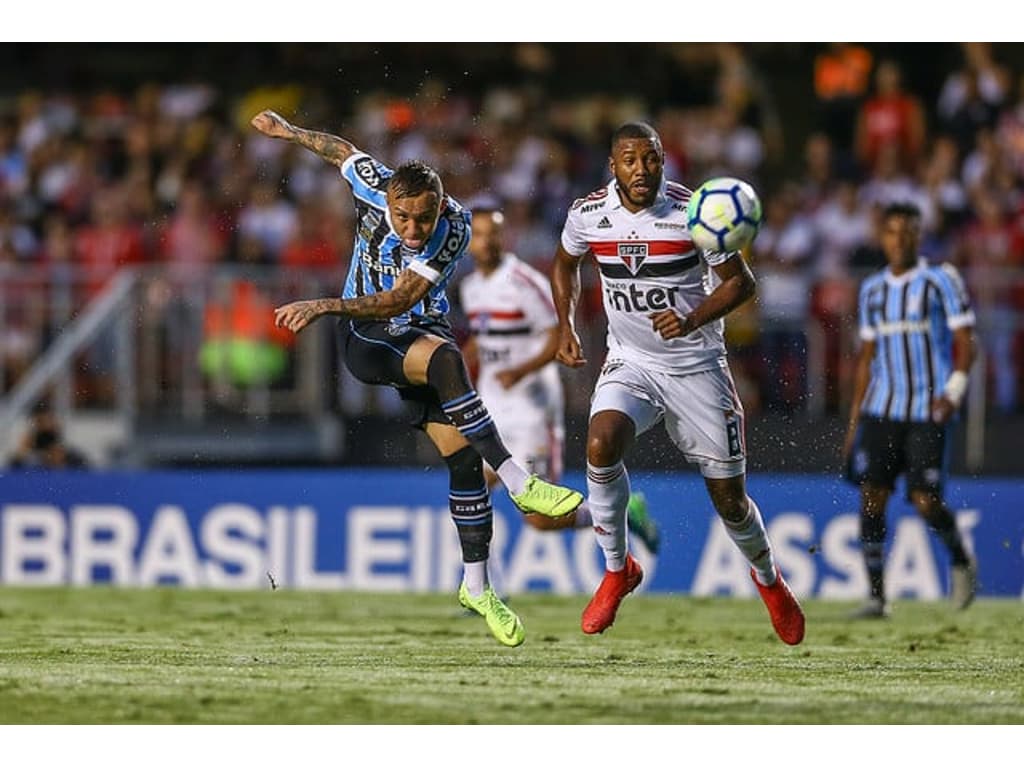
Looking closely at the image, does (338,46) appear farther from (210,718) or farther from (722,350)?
(210,718)

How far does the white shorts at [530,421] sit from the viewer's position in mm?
13180

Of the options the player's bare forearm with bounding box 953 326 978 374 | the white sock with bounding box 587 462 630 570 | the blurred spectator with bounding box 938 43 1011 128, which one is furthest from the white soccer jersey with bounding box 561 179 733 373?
the blurred spectator with bounding box 938 43 1011 128

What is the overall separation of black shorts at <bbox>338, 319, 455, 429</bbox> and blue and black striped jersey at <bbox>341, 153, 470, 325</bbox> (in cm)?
6

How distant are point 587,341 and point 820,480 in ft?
5.82

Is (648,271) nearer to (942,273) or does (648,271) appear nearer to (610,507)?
(610,507)

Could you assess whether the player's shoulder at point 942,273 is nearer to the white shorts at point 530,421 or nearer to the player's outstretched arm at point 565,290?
the white shorts at point 530,421

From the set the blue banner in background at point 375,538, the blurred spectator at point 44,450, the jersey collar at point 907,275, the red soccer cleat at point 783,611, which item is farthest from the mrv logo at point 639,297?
the blurred spectator at point 44,450

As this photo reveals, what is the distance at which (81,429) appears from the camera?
16203mm

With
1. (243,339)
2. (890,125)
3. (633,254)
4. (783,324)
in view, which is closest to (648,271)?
(633,254)

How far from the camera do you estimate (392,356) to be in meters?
9.88

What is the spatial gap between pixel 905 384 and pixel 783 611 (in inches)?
120
